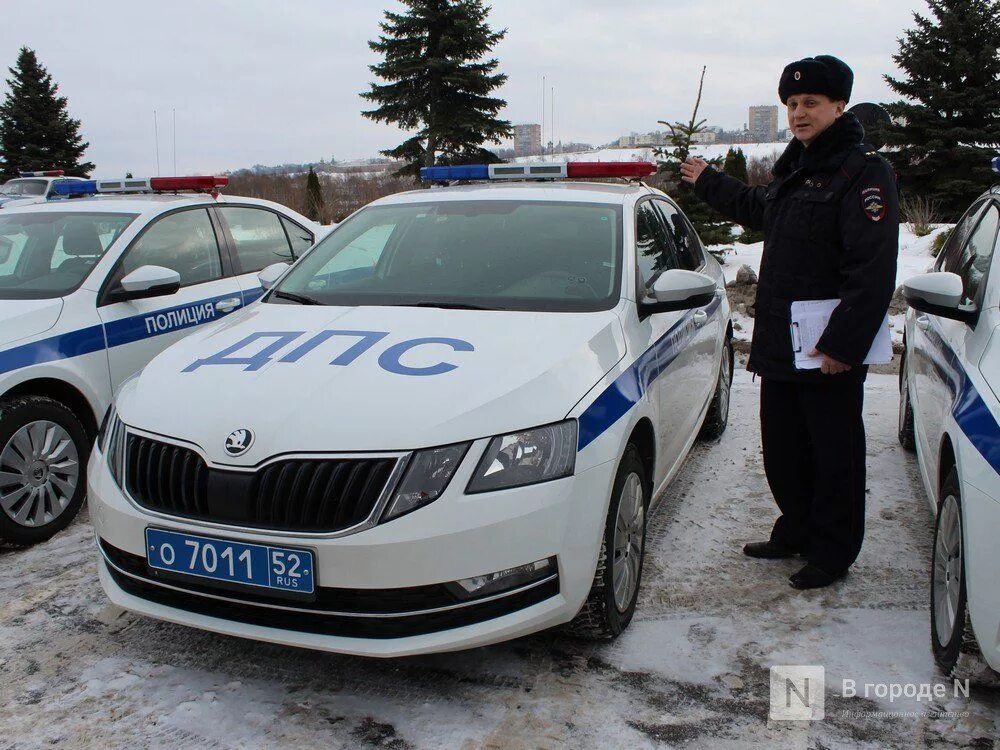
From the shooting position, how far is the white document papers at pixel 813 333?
320cm

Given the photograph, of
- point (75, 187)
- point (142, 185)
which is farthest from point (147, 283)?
point (75, 187)

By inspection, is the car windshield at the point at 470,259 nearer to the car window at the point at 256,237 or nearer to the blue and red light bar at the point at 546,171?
the blue and red light bar at the point at 546,171

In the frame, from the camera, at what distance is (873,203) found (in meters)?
3.05

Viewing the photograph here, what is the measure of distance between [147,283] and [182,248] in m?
0.67

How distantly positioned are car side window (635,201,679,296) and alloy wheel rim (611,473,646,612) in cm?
85

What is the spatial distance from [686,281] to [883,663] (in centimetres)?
149

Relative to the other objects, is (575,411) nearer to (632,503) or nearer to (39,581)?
(632,503)

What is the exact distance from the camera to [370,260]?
385 centimetres

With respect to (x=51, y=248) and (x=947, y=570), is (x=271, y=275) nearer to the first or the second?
(x=51, y=248)

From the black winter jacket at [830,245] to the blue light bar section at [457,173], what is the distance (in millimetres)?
1592

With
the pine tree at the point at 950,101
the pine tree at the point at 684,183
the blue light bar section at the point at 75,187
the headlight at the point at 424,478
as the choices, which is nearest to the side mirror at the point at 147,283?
the blue light bar section at the point at 75,187

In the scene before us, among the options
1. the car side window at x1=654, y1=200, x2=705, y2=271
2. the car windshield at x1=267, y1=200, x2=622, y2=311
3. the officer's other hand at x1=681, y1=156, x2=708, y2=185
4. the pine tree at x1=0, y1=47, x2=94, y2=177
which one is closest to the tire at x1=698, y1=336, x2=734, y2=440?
the car side window at x1=654, y1=200, x2=705, y2=271

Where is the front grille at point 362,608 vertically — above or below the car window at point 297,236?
below

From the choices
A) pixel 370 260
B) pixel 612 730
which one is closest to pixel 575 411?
pixel 612 730
